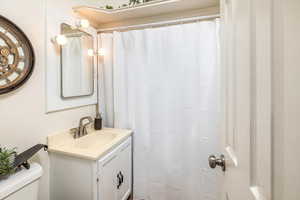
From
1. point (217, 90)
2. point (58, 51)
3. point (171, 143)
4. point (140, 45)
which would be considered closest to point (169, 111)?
point (171, 143)

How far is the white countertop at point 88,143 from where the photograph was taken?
116cm

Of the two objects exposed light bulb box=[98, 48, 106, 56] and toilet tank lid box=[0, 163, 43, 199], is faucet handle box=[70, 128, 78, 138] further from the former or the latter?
exposed light bulb box=[98, 48, 106, 56]

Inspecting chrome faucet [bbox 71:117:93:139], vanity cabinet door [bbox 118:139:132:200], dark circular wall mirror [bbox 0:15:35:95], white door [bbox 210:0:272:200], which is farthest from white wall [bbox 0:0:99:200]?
white door [bbox 210:0:272:200]

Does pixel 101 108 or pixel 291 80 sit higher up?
pixel 291 80

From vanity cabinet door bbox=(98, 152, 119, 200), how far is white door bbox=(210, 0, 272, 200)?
914mm

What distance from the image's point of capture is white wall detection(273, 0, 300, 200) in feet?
0.97

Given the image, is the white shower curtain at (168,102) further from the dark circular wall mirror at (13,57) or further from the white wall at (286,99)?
the white wall at (286,99)

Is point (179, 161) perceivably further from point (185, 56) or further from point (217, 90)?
point (185, 56)

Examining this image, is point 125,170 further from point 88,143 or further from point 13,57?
point 13,57

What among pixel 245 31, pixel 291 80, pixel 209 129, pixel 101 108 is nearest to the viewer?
pixel 291 80

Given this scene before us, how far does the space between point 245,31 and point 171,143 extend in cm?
130

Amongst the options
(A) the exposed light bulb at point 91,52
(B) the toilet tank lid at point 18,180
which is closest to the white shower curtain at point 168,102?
(A) the exposed light bulb at point 91,52

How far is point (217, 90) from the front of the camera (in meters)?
1.43

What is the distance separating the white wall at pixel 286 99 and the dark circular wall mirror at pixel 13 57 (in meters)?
1.38
